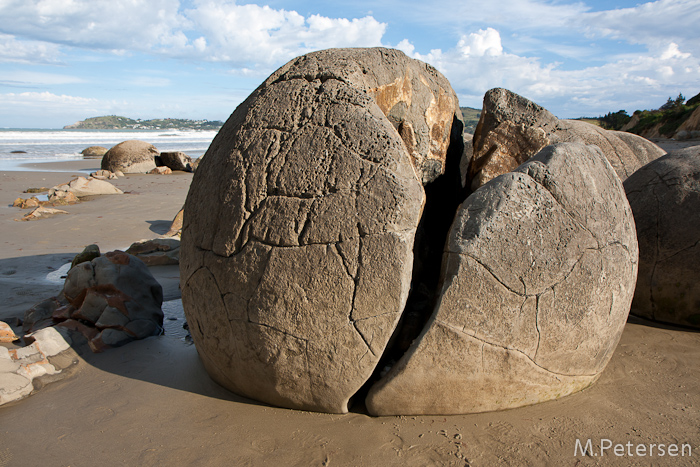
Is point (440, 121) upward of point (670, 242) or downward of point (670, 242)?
upward

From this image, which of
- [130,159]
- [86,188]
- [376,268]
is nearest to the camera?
[376,268]

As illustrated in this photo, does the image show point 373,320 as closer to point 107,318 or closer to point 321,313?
point 321,313

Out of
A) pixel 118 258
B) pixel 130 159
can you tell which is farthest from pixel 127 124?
pixel 118 258

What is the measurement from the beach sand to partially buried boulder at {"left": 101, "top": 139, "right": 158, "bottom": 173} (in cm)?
1551

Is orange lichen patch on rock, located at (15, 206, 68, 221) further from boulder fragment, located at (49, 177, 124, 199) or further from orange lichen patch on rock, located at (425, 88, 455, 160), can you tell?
orange lichen patch on rock, located at (425, 88, 455, 160)

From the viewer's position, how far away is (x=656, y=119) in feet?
72.1

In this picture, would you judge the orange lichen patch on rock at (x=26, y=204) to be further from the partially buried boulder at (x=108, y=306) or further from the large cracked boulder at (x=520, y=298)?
the large cracked boulder at (x=520, y=298)

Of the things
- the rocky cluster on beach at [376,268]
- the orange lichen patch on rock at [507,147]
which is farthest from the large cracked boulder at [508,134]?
the rocky cluster on beach at [376,268]

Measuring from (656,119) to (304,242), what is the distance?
24645 millimetres

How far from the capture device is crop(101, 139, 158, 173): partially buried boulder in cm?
1745

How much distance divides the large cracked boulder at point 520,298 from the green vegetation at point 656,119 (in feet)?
71.2

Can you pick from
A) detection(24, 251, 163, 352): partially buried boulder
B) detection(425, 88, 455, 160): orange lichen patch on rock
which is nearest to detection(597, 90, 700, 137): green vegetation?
detection(425, 88, 455, 160): orange lichen patch on rock

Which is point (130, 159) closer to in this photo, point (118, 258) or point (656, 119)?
point (118, 258)

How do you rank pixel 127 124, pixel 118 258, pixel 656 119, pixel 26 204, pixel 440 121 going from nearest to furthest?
pixel 440 121
pixel 118 258
pixel 26 204
pixel 656 119
pixel 127 124
